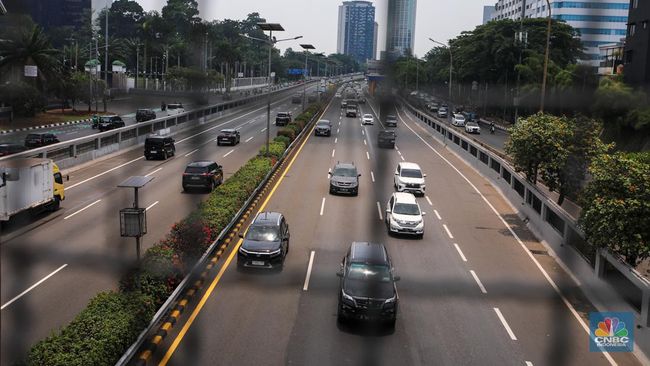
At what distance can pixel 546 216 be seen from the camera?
8.79 m

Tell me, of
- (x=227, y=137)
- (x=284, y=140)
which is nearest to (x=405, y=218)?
(x=284, y=140)

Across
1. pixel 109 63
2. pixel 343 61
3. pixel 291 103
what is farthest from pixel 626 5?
pixel 291 103

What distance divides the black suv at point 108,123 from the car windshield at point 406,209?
10585mm

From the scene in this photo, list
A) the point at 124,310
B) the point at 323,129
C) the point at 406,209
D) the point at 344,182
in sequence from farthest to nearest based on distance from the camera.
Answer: the point at 323,129
the point at 344,182
the point at 406,209
the point at 124,310

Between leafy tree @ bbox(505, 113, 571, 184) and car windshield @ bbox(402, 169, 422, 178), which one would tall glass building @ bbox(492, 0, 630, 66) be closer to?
leafy tree @ bbox(505, 113, 571, 184)

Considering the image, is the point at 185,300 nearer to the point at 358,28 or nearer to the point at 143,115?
the point at 358,28

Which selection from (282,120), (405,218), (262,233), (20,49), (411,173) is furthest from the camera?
(282,120)

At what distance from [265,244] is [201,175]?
14.1 ft

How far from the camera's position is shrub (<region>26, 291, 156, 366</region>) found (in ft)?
11.1

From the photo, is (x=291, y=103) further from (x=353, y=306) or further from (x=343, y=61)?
(x=343, y=61)

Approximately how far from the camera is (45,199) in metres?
8.10

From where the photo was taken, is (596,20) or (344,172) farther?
(344,172)

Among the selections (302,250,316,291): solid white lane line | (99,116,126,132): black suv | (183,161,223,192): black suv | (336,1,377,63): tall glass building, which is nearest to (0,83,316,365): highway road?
(183,161,223,192): black suv

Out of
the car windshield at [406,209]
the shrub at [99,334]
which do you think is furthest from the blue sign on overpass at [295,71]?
the car windshield at [406,209]
